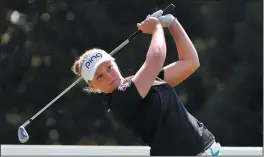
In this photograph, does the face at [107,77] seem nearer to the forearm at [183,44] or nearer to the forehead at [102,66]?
the forehead at [102,66]

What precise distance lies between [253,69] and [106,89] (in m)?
8.48

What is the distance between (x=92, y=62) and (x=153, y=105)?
33cm

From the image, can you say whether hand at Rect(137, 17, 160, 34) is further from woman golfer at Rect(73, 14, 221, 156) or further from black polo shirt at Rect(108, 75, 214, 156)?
black polo shirt at Rect(108, 75, 214, 156)

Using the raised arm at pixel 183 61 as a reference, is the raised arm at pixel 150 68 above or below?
above

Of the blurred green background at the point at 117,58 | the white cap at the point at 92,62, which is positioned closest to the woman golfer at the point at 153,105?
the white cap at the point at 92,62

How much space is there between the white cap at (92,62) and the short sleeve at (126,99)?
137mm

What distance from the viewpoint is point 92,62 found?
317 cm

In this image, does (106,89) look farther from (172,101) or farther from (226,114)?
(226,114)

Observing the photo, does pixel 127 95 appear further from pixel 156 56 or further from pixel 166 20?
pixel 166 20

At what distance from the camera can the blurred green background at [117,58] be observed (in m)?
11.3

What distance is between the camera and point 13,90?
12047mm

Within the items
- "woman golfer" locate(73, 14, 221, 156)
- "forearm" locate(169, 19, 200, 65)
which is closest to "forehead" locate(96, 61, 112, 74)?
"woman golfer" locate(73, 14, 221, 156)

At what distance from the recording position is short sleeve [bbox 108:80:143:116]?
303cm

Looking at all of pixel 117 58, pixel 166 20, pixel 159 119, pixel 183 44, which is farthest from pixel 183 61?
pixel 117 58
